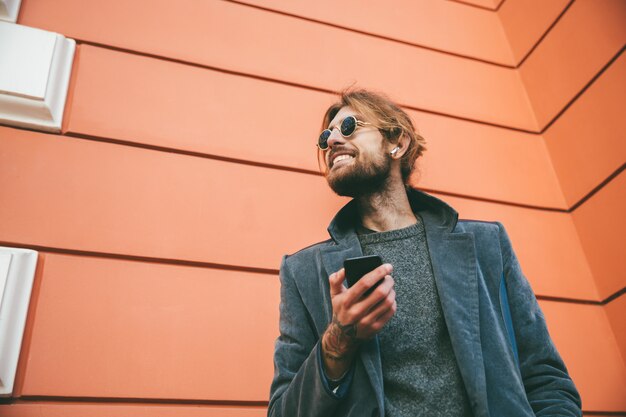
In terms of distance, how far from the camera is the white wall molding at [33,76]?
1.78 meters

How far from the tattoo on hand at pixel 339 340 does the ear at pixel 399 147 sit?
33.8 inches

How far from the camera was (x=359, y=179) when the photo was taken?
5.29 ft

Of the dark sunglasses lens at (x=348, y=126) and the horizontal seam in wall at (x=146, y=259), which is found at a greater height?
the dark sunglasses lens at (x=348, y=126)

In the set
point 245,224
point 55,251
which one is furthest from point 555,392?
point 55,251

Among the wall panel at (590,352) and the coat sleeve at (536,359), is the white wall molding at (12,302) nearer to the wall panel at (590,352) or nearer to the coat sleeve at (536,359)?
the coat sleeve at (536,359)

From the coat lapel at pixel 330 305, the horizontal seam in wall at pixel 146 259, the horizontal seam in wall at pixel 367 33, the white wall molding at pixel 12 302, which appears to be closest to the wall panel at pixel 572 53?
the horizontal seam in wall at pixel 367 33

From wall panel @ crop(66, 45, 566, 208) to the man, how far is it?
526mm

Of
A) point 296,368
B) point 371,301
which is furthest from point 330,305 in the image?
point 371,301

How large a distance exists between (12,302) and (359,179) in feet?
4.02

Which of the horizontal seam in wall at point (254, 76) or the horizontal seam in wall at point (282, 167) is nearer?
the horizontal seam in wall at point (282, 167)

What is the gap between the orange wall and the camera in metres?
1.64

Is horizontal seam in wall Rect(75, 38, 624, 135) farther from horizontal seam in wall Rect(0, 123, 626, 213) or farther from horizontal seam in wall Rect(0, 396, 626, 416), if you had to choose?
horizontal seam in wall Rect(0, 396, 626, 416)

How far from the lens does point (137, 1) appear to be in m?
2.22

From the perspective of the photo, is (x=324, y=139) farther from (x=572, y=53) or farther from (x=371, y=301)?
(x=572, y=53)
